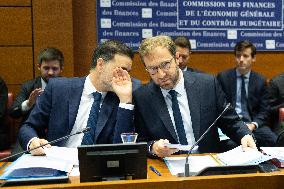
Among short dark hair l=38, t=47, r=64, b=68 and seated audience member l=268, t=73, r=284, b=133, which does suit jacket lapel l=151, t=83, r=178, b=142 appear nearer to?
short dark hair l=38, t=47, r=64, b=68

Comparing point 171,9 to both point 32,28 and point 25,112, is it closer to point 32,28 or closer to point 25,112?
point 32,28

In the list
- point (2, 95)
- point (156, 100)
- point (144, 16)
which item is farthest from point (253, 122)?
point (2, 95)

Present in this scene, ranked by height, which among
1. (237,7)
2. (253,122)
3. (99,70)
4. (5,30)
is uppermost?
(237,7)

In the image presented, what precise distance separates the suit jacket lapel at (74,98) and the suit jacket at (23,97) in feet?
4.43

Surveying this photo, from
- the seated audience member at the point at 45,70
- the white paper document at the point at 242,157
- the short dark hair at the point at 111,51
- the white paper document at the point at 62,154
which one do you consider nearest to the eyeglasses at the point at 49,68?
the seated audience member at the point at 45,70

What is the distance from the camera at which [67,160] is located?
203 centimetres

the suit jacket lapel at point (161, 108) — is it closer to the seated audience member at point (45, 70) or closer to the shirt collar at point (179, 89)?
the shirt collar at point (179, 89)

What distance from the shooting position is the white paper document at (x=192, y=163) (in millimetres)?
1898

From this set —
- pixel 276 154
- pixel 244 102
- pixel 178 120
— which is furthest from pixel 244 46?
pixel 276 154

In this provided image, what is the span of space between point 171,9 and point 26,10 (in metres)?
1.66

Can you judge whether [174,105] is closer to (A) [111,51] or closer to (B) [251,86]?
(A) [111,51]

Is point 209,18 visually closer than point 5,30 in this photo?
No

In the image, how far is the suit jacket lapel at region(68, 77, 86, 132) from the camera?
248cm

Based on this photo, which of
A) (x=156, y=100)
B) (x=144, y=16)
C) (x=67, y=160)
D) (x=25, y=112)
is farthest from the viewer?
(x=144, y=16)
